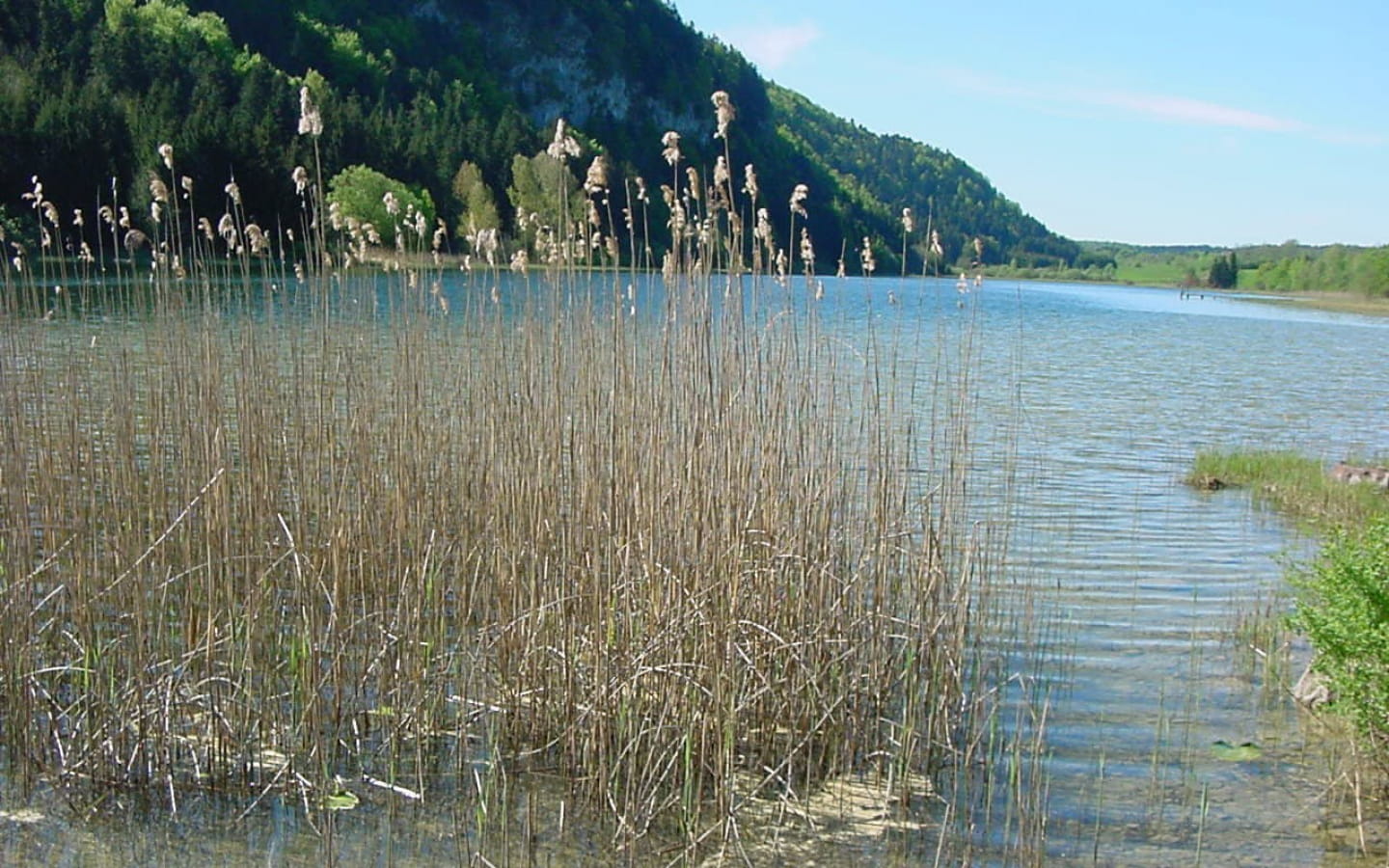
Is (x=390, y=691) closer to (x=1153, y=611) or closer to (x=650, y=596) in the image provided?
(x=650, y=596)

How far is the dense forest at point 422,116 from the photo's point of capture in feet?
74.6

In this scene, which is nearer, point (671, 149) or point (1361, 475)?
point (671, 149)

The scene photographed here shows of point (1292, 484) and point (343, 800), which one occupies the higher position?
point (343, 800)

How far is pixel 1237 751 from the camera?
547cm

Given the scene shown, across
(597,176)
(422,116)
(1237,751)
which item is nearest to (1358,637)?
(1237,751)

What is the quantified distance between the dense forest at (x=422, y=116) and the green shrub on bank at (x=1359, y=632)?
2.13m

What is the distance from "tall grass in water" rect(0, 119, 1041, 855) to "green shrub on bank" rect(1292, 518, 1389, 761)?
1.36 metres

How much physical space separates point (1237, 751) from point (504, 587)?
3374 mm

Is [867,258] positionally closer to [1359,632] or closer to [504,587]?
→ [504,587]

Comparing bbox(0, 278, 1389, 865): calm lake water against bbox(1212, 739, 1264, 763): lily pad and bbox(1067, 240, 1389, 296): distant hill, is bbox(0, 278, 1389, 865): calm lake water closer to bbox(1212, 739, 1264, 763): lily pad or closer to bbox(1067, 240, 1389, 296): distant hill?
bbox(1212, 739, 1264, 763): lily pad

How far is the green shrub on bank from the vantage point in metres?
4.62

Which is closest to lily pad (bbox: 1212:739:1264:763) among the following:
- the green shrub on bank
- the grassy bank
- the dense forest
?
the green shrub on bank

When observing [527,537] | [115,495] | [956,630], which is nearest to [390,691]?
[527,537]

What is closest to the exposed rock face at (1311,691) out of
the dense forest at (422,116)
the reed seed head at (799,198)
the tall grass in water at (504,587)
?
the tall grass in water at (504,587)
